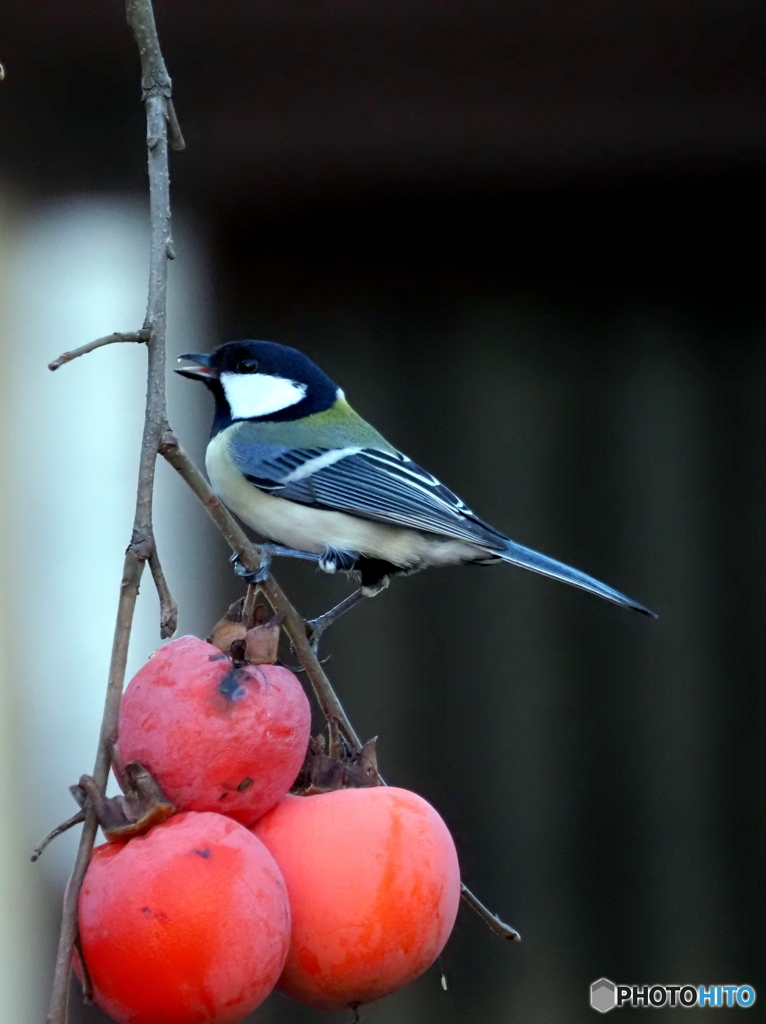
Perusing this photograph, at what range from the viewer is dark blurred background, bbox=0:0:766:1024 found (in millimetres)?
2406

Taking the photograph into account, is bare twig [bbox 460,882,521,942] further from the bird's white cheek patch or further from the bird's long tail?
the bird's white cheek patch

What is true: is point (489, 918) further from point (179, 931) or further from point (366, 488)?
point (366, 488)

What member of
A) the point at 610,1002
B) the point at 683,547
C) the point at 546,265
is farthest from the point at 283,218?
the point at 610,1002

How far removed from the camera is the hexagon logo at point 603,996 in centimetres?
237

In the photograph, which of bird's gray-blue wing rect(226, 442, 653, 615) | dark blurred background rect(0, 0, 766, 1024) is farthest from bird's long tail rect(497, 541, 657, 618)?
dark blurred background rect(0, 0, 766, 1024)

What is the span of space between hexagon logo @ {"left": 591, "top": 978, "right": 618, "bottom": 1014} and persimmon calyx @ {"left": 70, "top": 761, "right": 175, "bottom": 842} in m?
1.99

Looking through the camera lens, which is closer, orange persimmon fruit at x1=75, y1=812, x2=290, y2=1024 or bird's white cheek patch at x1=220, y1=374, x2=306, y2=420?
orange persimmon fruit at x1=75, y1=812, x2=290, y2=1024

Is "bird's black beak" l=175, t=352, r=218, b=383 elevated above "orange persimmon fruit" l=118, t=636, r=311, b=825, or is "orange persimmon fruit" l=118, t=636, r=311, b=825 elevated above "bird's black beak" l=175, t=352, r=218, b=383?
"bird's black beak" l=175, t=352, r=218, b=383

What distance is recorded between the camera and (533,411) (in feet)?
8.53

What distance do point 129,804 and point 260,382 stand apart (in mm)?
913

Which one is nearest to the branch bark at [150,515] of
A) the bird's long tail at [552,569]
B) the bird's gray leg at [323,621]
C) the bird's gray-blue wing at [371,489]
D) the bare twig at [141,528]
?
the bare twig at [141,528]

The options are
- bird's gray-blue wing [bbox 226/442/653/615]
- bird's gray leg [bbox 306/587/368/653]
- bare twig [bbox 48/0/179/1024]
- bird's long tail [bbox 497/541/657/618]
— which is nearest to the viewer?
bare twig [bbox 48/0/179/1024]

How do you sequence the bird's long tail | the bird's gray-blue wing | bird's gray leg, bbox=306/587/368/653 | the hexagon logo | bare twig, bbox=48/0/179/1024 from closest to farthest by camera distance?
bare twig, bbox=48/0/179/1024 < bird's gray leg, bbox=306/587/368/653 < the bird's long tail < the bird's gray-blue wing < the hexagon logo

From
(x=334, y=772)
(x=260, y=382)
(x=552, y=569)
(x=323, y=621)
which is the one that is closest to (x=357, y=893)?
(x=334, y=772)
